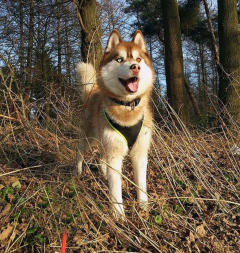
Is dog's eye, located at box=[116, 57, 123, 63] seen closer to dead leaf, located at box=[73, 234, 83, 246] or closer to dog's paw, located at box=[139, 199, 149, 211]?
dog's paw, located at box=[139, 199, 149, 211]

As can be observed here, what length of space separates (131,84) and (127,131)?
1.61 ft

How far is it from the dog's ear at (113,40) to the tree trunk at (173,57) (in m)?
4.59

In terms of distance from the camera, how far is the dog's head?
263cm

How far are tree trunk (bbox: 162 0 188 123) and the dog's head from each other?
456cm

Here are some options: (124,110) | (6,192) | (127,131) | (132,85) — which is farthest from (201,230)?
(6,192)

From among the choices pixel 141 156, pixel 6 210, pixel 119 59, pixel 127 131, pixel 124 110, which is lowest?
pixel 6 210

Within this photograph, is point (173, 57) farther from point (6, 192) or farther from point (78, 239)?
point (78, 239)

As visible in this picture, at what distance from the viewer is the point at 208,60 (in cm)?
1945

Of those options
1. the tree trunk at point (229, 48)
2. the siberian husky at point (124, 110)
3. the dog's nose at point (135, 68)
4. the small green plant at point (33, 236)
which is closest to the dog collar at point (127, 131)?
the siberian husky at point (124, 110)

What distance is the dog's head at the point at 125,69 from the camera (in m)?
2.63

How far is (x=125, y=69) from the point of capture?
259cm

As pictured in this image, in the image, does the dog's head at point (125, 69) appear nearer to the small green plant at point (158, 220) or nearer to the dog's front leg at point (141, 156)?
the dog's front leg at point (141, 156)

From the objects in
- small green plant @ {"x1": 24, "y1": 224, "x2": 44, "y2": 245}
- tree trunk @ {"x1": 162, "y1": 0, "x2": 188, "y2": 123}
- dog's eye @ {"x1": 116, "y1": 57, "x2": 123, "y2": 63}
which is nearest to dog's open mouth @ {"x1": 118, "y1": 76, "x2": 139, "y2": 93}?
dog's eye @ {"x1": 116, "y1": 57, "x2": 123, "y2": 63}

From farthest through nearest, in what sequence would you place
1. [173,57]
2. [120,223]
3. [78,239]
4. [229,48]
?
[173,57] → [229,48] → [120,223] → [78,239]
